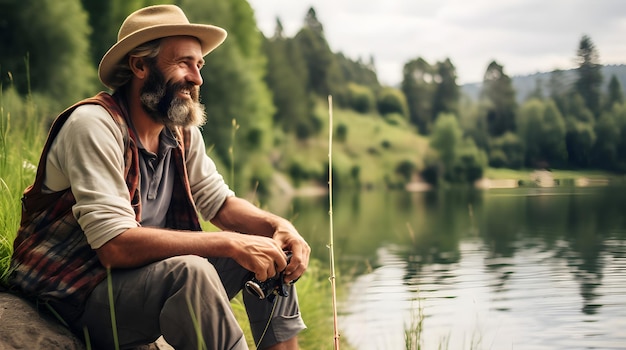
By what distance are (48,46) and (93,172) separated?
53.6 feet

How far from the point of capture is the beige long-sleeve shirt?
2246mm

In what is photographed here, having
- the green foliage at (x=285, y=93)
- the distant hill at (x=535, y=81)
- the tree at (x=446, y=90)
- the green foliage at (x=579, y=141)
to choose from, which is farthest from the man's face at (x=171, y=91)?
the tree at (x=446, y=90)

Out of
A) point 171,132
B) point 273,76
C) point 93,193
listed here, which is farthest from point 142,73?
point 273,76

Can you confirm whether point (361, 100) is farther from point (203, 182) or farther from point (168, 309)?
point (168, 309)

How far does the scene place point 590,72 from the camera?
40969 mm

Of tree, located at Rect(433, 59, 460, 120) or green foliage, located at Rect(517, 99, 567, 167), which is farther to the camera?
tree, located at Rect(433, 59, 460, 120)

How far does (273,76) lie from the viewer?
5000 cm

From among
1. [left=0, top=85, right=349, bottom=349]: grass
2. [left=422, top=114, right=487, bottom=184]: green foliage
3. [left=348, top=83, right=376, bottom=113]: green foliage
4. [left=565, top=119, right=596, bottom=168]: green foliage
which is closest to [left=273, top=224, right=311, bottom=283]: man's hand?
[left=0, top=85, right=349, bottom=349]: grass

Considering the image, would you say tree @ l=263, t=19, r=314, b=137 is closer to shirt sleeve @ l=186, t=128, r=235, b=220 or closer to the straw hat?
shirt sleeve @ l=186, t=128, r=235, b=220

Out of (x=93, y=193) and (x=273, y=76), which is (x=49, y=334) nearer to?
(x=93, y=193)

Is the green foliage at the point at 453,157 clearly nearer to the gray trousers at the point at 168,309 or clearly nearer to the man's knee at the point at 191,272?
the gray trousers at the point at 168,309

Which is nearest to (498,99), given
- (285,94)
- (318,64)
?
(318,64)

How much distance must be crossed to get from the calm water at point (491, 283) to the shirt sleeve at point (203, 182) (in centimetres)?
94

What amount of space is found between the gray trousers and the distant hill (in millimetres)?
38905
